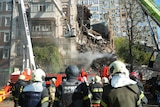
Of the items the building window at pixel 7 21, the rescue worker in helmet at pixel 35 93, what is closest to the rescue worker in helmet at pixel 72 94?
the rescue worker in helmet at pixel 35 93

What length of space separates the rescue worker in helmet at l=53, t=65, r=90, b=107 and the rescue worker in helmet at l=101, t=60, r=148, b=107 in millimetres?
848

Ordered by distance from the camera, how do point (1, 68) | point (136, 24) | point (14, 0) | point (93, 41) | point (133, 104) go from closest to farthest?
point (133, 104) → point (136, 24) → point (1, 68) → point (14, 0) → point (93, 41)

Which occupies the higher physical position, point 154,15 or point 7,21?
point 7,21

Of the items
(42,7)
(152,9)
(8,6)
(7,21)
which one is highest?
(8,6)

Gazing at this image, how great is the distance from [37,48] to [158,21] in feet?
80.6

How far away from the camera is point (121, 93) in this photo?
3.08 m

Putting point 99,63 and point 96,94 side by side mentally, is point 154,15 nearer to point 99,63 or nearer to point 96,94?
point 96,94

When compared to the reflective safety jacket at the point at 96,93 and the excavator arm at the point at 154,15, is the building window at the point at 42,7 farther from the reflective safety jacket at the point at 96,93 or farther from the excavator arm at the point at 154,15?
the reflective safety jacket at the point at 96,93

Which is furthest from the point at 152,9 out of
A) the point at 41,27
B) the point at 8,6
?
the point at 8,6

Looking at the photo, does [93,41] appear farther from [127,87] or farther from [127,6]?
[127,87]

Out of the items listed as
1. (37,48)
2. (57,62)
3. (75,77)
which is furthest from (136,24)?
(75,77)

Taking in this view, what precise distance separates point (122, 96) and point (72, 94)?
3.89ft

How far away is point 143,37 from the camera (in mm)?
33688

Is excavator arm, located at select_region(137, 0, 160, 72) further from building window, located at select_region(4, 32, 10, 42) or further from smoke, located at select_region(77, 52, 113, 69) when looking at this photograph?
building window, located at select_region(4, 32, 10, 42)
